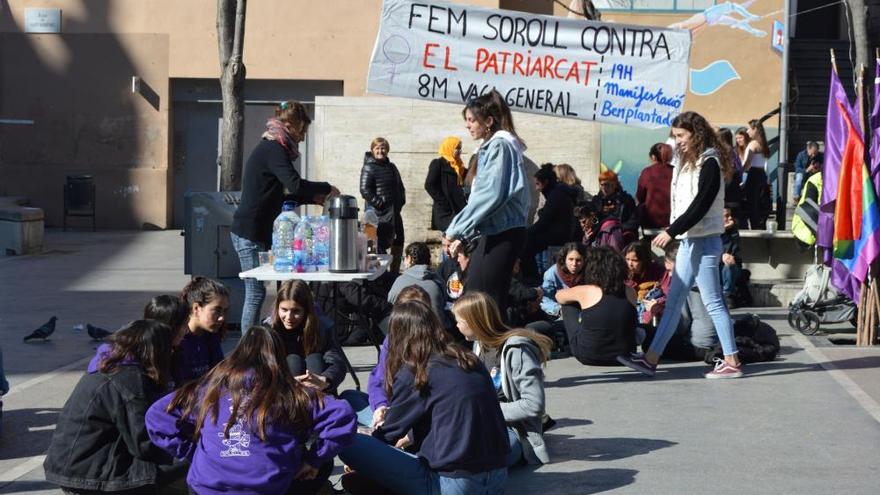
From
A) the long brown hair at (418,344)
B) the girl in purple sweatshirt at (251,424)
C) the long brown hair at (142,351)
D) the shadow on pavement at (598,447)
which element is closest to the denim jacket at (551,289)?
the shadow on pavement at (598,447)

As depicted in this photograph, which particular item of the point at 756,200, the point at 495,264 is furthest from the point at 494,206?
the point at 756,200

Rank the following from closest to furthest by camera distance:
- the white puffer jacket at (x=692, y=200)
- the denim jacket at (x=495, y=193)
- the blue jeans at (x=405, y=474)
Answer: the blue jeans at (x=405, y=474)
the denim jacket at (x=495, y=193)
the white puffer jacket at (x=692, y=200)

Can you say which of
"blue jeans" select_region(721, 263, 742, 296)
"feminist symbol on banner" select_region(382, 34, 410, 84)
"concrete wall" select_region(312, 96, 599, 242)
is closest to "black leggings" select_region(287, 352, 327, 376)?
"feminist symbol on banner" select_region(382, 34, 410, 84)

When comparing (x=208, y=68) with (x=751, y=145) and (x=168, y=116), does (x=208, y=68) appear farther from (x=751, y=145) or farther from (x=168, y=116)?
(x=751, y=145)

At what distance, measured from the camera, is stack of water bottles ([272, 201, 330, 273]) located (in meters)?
8.39

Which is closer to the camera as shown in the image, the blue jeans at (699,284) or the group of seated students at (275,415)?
the group of seated students at (275,415)

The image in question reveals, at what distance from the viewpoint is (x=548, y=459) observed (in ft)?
22.8

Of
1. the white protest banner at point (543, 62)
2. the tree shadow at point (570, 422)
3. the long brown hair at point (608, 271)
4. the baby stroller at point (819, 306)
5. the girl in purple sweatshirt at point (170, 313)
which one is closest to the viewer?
the girl in purple sweatshirt at point (170, 313)

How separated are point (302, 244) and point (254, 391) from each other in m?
3.22

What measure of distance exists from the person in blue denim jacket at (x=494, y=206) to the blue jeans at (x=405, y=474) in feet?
7.85

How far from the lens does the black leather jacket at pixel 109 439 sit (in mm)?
5648

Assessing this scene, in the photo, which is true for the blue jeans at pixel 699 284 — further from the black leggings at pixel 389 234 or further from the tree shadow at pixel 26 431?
the black leggings at pixel 389 234

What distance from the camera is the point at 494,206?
26.7 feet

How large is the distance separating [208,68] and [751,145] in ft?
33.4
